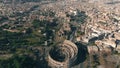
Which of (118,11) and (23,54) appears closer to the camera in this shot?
(23,54)

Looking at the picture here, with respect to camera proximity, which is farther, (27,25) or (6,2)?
(6,2)

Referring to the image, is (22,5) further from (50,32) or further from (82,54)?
(82,54)

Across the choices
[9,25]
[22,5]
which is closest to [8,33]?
[9,25]

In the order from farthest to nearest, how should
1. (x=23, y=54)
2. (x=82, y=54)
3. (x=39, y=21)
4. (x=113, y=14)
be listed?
(x=113, y=14) < (x=39, y=21) < (x=82, y=54) < (x=23, y=54)

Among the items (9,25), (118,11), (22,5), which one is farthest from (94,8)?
(9,25)

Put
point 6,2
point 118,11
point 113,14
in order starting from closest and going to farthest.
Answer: point 113,14
point 118,11
point 6,2

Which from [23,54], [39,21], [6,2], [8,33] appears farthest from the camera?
[6,2]

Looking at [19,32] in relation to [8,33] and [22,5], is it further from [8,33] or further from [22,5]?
[22,5]

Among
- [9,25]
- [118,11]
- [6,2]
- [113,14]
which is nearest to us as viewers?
[9,25]

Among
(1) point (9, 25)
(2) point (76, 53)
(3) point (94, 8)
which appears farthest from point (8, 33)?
(3) point (94, 8)
